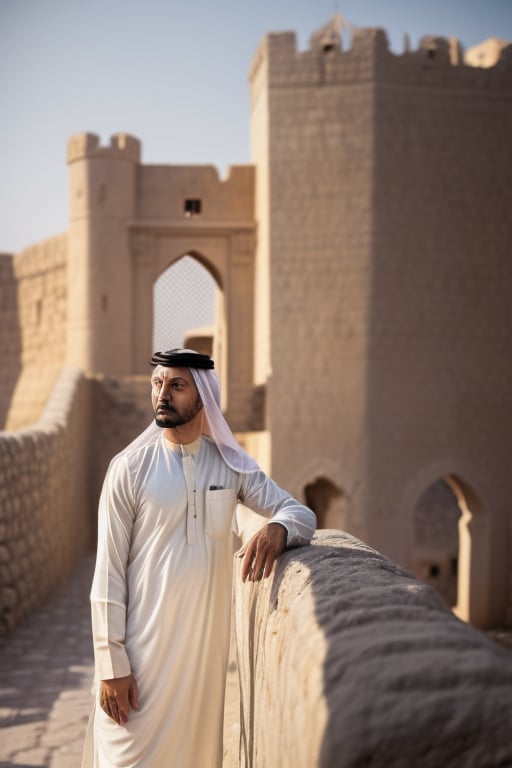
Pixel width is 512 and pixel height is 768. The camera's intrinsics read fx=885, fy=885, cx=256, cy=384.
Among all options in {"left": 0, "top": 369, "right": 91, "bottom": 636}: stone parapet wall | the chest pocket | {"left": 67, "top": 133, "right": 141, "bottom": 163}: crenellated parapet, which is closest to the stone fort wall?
{"left": 0, "top": 369, "right": 91, "bottom": 636}: stone parapet wall

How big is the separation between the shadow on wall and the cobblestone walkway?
11.6 metres

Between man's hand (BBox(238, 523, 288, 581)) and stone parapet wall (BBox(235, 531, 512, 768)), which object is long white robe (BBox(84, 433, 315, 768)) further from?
stone parapet wall (BBox(235, 531, 512, 768))

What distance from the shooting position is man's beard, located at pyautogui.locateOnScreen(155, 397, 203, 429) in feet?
9.34

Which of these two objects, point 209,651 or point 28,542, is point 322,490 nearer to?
point 28,542

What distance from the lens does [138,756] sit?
259 cm

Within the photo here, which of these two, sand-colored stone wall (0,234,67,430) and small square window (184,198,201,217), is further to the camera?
sand-colored stone wall (0,234,67,430)

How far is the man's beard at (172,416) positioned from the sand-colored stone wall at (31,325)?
12.8 metres

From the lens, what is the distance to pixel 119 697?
2555 mm

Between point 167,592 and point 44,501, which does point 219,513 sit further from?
point 44,501

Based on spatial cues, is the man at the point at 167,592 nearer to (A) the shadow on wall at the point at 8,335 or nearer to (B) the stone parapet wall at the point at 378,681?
(B) the stone parapet wall at the point at 378,681

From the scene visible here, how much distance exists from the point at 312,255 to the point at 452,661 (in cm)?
1191

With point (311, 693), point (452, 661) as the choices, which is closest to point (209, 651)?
point (311, 693)

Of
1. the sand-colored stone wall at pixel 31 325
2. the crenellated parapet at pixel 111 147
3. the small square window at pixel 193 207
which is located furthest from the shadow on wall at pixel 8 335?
the small square window at pixel 193 207

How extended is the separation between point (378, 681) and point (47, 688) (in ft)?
13.8
